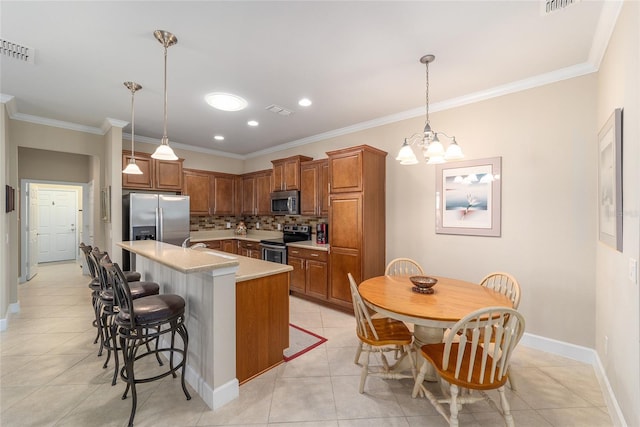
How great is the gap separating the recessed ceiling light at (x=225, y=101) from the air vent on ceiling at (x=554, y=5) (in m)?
2.85

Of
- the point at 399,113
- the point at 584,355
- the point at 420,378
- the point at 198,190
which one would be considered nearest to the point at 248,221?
the point at 198,190

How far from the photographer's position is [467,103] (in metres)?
3.23

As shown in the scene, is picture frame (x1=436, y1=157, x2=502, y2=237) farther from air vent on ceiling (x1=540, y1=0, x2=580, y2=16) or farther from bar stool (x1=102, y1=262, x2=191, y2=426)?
bar stool (x1=102, y1=262, x2=191, y2=426)

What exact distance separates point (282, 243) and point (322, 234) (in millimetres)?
719

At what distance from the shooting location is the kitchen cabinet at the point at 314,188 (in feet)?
14.8

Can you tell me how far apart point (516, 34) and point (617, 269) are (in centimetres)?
189

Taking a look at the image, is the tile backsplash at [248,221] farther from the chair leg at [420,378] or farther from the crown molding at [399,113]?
the chair leg at [420,378]

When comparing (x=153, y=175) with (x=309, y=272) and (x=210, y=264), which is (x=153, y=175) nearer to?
(x=309, y=272)

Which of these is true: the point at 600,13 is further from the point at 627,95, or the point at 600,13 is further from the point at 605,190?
the point at 605,190

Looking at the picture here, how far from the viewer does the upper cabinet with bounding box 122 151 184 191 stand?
4.59 meters

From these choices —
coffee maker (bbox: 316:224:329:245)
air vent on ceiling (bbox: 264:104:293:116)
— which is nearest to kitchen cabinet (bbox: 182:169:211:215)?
coffee maker (bbox: 316:224:329:245)

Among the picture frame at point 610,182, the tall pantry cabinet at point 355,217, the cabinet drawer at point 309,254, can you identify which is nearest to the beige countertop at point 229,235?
the cabinet drawer at point 309,254

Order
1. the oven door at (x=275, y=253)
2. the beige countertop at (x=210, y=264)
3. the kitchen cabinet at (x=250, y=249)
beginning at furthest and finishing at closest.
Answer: the kitchen cabinet at (x=250, y=249) → the oven door at (x=275, y=253) → the beige countertop at (x=210, y=264)

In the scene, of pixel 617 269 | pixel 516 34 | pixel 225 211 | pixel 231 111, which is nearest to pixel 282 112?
pixel 231 111
